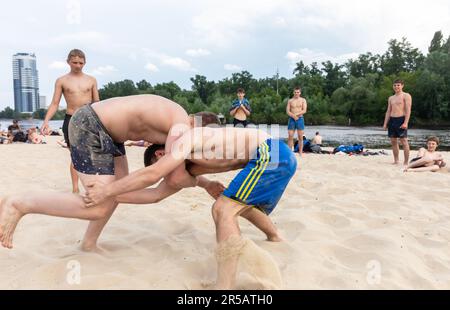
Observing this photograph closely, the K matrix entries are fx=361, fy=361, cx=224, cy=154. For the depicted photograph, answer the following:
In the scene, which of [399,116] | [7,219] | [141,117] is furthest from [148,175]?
[399,116]

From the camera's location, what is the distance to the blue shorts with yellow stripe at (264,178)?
230cm

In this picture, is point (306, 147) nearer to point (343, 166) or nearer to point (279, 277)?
point (343, 166)

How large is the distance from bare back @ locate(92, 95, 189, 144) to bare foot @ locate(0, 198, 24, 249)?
774 mm

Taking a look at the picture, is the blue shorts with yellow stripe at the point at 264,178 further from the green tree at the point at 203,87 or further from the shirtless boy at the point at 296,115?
the green tree at the point at 203,87

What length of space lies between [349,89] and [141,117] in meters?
58.7

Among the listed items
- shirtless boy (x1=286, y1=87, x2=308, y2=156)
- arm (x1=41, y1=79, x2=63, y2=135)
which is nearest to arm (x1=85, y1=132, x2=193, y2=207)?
arm (x1=41, y1=79, x2=63, y2=135)

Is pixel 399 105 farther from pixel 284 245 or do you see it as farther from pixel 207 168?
pixel 207 168

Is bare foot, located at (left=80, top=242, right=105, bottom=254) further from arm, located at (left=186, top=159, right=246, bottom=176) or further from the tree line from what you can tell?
the tree line

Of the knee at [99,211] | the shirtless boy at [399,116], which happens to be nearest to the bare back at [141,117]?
the knee at [99,211]

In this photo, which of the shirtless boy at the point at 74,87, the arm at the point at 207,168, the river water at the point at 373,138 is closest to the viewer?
the arm at the point at 207,168

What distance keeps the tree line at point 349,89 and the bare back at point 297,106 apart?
36.3 m

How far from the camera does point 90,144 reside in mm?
2455

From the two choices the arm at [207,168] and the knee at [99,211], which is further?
the arm at [207,168]
